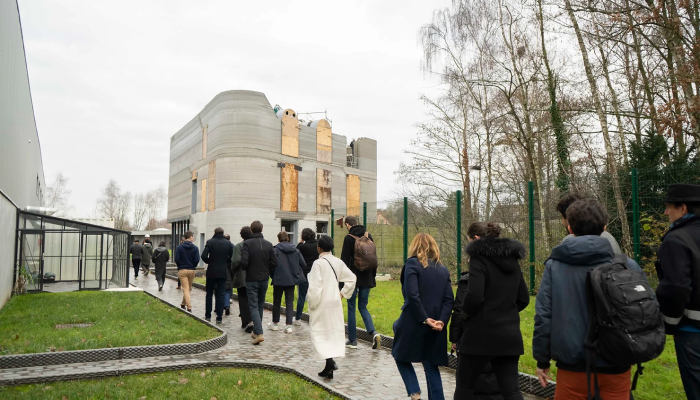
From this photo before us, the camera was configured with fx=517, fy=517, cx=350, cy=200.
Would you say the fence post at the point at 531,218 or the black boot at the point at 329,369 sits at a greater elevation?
the fence post at the point at 531,218

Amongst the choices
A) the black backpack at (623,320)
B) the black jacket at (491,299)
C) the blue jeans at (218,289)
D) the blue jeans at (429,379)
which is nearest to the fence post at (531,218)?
the blue jeans at (218,289)

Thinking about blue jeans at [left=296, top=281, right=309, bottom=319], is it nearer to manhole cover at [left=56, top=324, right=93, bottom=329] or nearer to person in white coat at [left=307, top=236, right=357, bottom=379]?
person in white coat at [left=307, top=236, right=357, bottom=379]

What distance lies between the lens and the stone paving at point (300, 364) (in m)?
6.32

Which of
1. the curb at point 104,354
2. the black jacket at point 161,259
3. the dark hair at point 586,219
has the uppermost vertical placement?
the dark hair at point 586,219

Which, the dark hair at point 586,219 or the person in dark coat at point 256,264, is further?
the person in dark coat at point 256,264

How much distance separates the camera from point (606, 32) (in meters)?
10.9

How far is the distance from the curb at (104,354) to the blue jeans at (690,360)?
6.80 metres

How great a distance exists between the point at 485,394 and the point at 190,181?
4188cm

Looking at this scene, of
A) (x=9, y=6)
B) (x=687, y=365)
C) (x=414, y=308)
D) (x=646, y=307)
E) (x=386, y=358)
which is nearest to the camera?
(x=646, y=307)

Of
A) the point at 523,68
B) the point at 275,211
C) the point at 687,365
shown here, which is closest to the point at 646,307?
the point at 687,365

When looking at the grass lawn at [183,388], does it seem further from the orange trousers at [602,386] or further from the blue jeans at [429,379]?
the orange trousers at [602,386]

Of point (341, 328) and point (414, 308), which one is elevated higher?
point (414, 308)

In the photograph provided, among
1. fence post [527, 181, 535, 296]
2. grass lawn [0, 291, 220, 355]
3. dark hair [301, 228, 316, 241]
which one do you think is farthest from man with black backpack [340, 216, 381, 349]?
fence post [527, 181, 535, 296]

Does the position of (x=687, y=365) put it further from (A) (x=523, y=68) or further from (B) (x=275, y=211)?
(B) (x=275, y=211)
